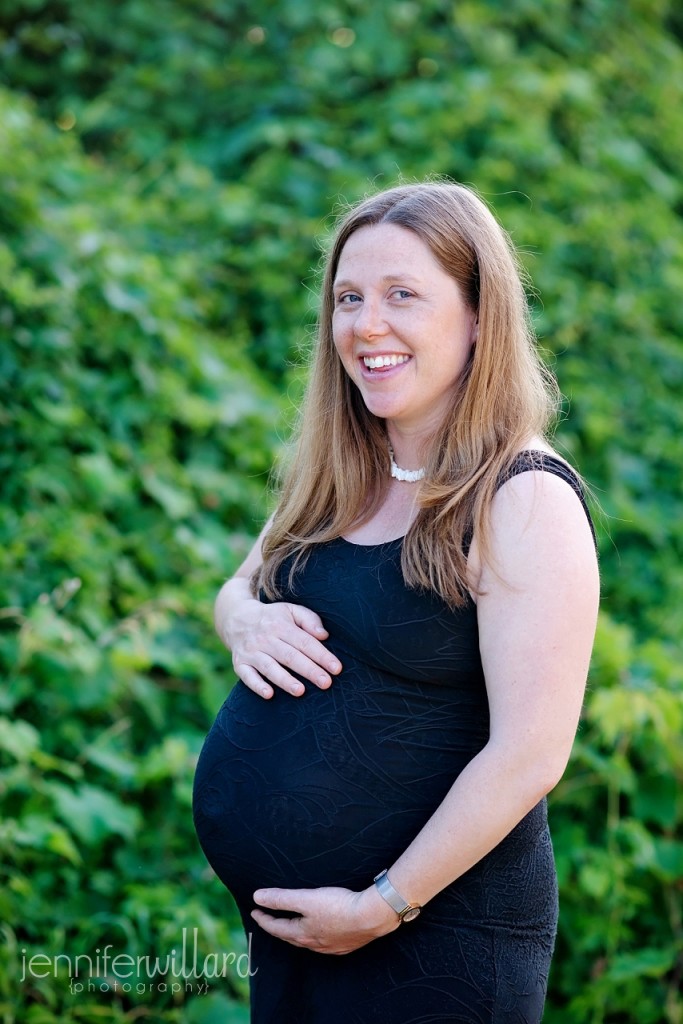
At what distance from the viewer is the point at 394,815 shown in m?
1.75

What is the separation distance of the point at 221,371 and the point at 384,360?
262cm

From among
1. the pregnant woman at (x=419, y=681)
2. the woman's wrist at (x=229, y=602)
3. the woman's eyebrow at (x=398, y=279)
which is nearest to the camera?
the pregnant woman at (x=419, y=681)

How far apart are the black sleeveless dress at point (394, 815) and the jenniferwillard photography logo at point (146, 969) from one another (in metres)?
1.01

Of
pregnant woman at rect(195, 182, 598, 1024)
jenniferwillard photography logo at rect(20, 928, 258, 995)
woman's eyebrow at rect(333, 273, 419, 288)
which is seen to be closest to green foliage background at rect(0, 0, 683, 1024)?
jenniferwillard photography logo at rect(20, 928, 258, 995)

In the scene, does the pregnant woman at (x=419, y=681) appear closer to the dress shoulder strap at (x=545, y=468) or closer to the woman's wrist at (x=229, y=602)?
the dress shoulder strap at (x=545, y=468)

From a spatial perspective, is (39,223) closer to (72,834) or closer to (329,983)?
(72,834)

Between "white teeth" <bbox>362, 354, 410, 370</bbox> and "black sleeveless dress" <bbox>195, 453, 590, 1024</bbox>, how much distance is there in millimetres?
300

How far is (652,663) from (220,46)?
421 cm

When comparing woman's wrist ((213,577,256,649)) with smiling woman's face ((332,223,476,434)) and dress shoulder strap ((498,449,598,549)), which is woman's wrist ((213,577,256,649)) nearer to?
smiling woman's face ((332,223,476,434))

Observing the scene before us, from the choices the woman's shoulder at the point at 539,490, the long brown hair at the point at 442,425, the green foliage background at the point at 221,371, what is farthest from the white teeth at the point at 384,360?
the green foliage background at the point at 221,371

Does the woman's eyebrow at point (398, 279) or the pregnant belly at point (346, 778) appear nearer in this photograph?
the pregnant belly at point (346, 778)

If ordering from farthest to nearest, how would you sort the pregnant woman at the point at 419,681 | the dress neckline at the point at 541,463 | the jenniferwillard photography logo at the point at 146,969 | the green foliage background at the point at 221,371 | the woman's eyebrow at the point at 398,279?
1. the green foliage background at the point at 221,371
2. the jenniferwillard photography logo at the point at 146,969
3. the woman's eyebrow at the point at 398,279
4. the dress neckline at the point at 541,463
5. the pregnant woman at the point at 419,681

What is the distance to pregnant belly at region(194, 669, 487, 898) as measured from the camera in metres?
1.74

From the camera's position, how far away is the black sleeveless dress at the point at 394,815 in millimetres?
1723
